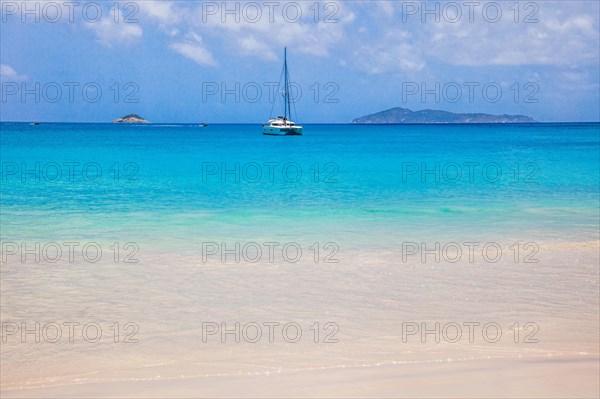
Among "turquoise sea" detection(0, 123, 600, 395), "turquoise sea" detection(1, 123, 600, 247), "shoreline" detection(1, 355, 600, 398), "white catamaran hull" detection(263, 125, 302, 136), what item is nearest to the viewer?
"shoreline" detection(1, 355, 600, 398)

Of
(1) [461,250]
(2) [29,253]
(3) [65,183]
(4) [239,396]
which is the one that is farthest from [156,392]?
(3) [65,183]

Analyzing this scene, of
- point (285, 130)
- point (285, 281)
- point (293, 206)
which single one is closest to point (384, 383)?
point (285, 281)

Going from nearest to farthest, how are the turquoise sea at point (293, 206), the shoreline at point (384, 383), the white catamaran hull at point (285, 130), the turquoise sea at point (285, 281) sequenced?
the shoreline at point (384, 383) < the turquoise sea at point (285, 281) < the turquoise sea at point (293, 206) < the white catamaran hull at point (285, 130)

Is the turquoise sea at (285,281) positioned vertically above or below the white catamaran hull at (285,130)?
below

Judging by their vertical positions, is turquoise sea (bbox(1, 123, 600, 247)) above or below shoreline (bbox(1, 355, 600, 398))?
above

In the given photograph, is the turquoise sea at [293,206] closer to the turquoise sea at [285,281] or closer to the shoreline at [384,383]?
the turquoise sea at [285,281]

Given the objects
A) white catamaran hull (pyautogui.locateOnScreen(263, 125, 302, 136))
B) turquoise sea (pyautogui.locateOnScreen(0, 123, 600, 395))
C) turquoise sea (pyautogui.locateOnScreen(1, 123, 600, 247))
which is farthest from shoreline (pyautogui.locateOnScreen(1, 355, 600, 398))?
white catamaran hull (pyautogui.locateOnScreen(263, 125, 302, 136))

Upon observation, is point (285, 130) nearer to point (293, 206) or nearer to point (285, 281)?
point (293, 206)

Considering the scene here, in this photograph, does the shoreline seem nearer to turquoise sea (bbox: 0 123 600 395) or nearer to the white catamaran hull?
turquoise sea (bbox: 0 123 600 395)

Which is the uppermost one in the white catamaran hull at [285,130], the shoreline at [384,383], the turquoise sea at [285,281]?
the white catamaran hull at [285,130]

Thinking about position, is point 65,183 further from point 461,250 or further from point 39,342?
point 39,342

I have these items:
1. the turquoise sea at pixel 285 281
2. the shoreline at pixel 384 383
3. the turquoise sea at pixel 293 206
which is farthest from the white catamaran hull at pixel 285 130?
the shoreline at pixel 384 383

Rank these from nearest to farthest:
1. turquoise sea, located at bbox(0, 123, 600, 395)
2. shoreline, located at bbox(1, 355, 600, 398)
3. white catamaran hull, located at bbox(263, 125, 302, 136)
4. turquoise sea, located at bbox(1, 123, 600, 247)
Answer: shoreline, located at bbox(1, 355, 600, 398), turquoise sea, located at bbox(0, 123, 600, 395), turquoise sea, located at bbox(1, 123, 600, 247), white catamaran hull, located at bbox(263, 125, 302, 136)

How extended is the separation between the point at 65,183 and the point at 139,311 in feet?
62.8
